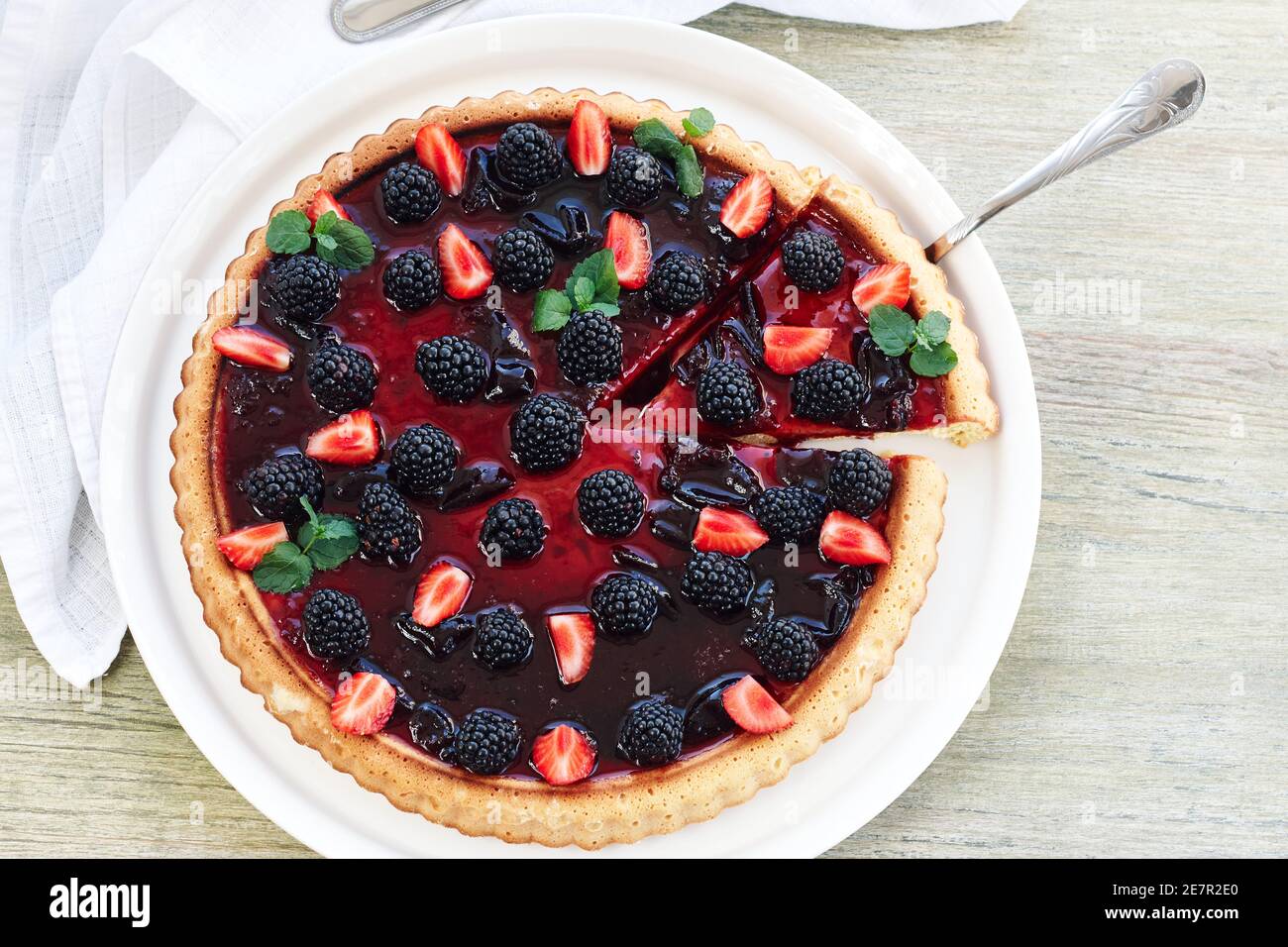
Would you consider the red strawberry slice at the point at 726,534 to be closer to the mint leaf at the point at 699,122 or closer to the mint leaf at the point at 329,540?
the mint leaf at the point at 329,540

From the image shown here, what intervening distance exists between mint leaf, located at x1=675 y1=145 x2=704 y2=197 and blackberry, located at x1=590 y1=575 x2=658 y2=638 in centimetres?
117

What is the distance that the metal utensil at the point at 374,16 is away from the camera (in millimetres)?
3676

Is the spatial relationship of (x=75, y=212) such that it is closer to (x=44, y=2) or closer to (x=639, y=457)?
(x=44, y=2)

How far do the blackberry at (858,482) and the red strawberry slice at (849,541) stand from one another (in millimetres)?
38

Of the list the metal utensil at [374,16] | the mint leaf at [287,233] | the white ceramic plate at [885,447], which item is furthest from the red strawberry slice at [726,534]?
the metal utensil at [374,16]

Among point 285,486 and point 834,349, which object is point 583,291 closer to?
point 834,349

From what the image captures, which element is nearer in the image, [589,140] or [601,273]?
[601,273]

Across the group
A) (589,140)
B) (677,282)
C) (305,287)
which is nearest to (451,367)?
(305,287)

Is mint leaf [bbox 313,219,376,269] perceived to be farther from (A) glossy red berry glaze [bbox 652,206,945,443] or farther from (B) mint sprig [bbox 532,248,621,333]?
(A) glossy red berry glaze [bbox 652,206,945,443]

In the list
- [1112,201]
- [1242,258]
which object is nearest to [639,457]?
[1112,201]

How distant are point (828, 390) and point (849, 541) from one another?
44cm

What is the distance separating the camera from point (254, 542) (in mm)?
3145

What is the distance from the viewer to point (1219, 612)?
154 inches

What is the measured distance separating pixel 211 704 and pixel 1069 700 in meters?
2.86
